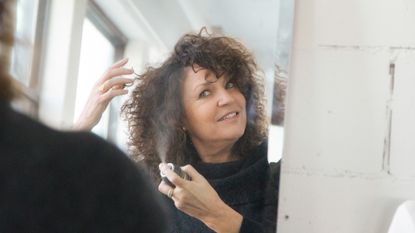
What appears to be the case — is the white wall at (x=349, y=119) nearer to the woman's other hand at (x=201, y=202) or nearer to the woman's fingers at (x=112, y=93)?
the woman's other hand at (x=201, y=202)

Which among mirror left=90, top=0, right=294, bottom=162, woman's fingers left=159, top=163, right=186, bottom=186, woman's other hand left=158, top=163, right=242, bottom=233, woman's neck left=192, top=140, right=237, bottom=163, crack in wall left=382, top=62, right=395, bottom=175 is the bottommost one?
woman's other hand left=158, top=163, right=242, bottom=233

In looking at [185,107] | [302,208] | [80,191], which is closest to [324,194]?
[302,208]

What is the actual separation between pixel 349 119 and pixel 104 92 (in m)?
0.45

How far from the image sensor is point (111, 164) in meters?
0.63

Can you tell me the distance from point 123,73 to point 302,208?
40cm

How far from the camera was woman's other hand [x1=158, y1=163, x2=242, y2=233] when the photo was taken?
1.16m

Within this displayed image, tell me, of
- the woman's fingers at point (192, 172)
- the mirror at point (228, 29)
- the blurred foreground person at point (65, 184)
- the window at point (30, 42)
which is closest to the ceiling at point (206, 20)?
the mirror at point (228, 29)

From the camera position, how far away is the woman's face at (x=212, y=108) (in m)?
1.19

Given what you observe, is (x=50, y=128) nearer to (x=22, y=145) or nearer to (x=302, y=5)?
(x=22, y=145)

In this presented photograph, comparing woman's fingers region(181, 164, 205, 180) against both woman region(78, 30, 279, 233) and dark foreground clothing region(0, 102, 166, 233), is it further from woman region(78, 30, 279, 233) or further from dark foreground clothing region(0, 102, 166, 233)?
dark foreground clothing region(0, 102, 166, 233)

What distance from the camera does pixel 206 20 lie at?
1.20 meters

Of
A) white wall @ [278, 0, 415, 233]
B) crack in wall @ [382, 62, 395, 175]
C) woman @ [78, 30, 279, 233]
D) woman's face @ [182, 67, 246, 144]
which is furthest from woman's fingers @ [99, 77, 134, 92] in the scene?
crack in wall @ [382, 62, 395, 175]

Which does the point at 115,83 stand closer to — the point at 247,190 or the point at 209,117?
the point at 209,117

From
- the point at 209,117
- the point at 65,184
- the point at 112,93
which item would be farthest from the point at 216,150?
the point at 65,184
